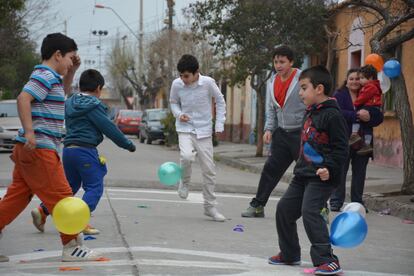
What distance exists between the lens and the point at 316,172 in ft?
19.5

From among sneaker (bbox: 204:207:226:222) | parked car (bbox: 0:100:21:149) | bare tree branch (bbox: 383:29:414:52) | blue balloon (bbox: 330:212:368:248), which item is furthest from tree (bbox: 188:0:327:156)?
blue balloon (bbox: 330:212:368:248)

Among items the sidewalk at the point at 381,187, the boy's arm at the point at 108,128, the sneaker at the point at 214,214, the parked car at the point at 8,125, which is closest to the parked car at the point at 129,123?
the parked car at the point at 8,125

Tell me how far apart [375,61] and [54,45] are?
5974 millimetres

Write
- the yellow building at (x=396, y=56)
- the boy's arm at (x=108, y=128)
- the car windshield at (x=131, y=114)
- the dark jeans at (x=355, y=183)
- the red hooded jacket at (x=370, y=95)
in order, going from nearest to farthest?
the boy's arm at (x=108, y=128) < the red hooded jacket at (x=370, y=95) < the dark jeans at (x=355, y=183) < the yellow building at (x=396, y=56) < the car windshield at (x=131, y=114)

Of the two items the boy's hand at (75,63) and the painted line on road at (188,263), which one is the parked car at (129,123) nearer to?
the boy's hand at (75,63)

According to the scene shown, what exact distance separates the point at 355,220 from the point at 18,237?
322 cm

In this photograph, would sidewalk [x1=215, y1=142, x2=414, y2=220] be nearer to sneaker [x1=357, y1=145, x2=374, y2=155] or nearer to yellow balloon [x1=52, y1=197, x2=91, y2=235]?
sneaker [x1=357, y1=145, x2=374, y2=155]

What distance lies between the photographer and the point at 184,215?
30.7ft

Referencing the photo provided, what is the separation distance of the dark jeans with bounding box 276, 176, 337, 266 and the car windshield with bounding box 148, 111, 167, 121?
1128 inches

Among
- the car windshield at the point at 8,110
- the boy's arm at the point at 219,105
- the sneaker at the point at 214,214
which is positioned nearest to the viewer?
the sneaker at the point at 214,214

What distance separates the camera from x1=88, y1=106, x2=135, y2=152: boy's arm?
736cm

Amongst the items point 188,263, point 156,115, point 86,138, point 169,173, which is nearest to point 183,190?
point 169,173

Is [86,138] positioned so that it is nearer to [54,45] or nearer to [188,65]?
[54,45]

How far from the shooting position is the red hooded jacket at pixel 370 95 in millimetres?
10016
